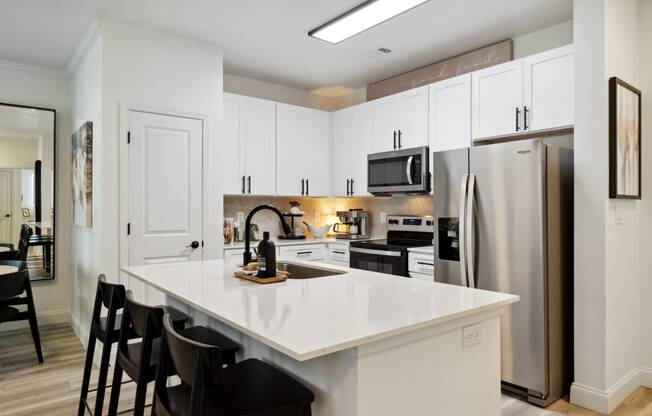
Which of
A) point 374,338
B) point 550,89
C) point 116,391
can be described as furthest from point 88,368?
point 550,89

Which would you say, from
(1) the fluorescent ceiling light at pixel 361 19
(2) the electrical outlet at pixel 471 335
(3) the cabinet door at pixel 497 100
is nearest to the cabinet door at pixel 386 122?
(3) the cabinet door at pixel 497 100

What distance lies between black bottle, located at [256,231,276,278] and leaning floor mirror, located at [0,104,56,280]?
11.3ft

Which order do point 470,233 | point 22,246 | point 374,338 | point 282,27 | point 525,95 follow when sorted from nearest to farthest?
point 374,338 < point 470,233 < point 525,95 < point 282,27 < point 22,246

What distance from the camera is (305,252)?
455 centimetres

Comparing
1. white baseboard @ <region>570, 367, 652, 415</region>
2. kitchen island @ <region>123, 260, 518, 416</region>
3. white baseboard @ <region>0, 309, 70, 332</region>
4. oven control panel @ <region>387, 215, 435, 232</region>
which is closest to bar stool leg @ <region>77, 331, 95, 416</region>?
kitchen island @ <region>123, 260, 518, 416</region>

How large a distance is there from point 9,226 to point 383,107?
12.8ft

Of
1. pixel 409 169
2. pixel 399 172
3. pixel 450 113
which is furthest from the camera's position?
pixel 399 172

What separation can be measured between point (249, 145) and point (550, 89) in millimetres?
2700

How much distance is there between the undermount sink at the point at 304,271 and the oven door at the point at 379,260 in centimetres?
135

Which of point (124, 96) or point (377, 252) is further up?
point (124, 96)

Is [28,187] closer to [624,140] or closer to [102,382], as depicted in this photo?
[102,382]

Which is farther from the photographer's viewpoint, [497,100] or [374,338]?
[497,100]

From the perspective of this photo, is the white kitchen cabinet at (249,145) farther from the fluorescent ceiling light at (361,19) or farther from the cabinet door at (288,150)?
the fluorescent ceiling light at (361,19)

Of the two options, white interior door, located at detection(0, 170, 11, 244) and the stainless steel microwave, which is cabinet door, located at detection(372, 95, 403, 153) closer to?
the stainless steel microwave
